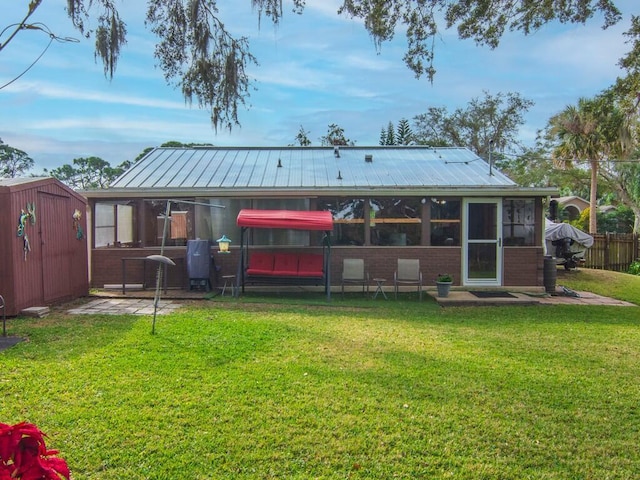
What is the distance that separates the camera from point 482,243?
1138cm

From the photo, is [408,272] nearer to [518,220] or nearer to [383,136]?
[518,220]

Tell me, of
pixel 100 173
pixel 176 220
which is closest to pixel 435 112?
pixel 176 220

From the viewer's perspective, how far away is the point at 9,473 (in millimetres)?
1226

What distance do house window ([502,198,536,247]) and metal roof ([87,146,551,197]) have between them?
1.58ft

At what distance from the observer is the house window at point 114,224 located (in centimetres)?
1128

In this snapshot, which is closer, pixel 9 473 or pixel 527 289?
pixel 9 473

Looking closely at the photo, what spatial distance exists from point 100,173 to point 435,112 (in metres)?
45.4

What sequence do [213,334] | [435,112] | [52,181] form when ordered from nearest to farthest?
[213,334] → [52,181] → [435,112]

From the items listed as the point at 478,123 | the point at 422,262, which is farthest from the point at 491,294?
the point at 478,123

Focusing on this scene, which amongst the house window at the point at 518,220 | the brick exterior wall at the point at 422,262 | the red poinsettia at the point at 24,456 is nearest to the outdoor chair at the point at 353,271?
the brick exterior wall at the point at 422,262

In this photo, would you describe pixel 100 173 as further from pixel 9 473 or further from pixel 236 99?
pixel 9 473

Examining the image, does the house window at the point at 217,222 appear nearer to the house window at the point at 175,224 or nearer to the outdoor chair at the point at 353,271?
the house window at the point at 175,224

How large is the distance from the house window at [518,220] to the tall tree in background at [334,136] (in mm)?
16781

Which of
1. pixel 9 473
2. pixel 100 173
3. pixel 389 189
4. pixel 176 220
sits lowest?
pixel 9 473
